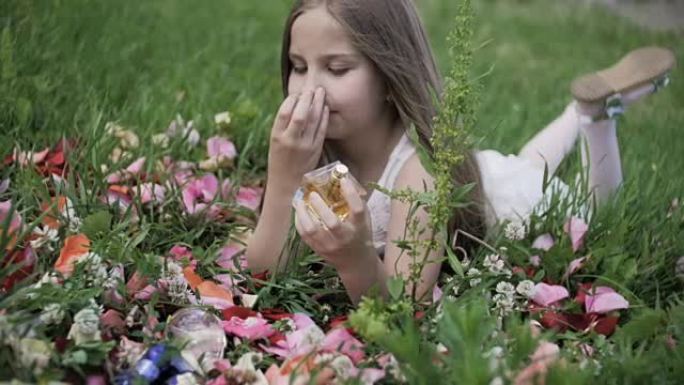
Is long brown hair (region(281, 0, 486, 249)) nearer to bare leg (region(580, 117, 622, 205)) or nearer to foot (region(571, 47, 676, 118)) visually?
bare leg (region(580, 117, 622, 205))

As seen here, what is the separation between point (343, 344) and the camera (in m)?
1.85

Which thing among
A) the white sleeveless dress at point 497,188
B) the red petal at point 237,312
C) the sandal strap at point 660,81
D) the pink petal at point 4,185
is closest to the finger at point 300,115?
the white sleeveless dress at point 497,188

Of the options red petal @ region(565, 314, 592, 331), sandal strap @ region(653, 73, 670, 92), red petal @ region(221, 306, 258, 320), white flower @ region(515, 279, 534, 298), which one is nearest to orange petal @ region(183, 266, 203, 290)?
red petal @ region(221, 306, 258, 320)

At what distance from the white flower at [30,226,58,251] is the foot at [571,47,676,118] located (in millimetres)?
1560

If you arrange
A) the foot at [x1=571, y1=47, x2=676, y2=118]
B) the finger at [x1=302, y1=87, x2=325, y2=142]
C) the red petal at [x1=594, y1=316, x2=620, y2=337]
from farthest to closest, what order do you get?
1. the foot at [x1=571, y1=47, x2=676, y2=118]
2. the finger at [x1=302, y1=87, x2=325, y2=142]
3. the red petal at [x1=594, y1=316, x2=620, y2=337]

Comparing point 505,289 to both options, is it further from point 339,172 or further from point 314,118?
point 314,118

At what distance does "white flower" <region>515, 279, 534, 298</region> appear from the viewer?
218 cm

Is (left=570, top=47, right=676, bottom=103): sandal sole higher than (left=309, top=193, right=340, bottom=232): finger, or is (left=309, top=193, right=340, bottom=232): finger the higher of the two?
(left=309, top=193, right=340, bottom=232): finger

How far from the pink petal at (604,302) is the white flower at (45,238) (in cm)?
115

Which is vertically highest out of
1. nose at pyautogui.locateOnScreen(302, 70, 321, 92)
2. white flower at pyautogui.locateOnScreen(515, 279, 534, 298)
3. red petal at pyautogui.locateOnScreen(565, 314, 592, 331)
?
nose at pyautogui.locateOnScreen(302, 70, 321, 92)

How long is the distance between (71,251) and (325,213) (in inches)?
20.6

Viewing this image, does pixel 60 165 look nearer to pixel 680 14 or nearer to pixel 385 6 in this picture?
pixel 385 6

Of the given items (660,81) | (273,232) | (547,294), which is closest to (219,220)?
(273,232)

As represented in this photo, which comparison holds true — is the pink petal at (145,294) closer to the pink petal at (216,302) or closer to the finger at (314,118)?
the pink petal at (216,302)
